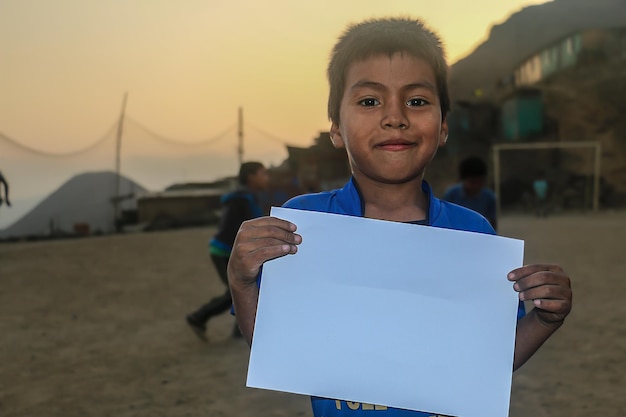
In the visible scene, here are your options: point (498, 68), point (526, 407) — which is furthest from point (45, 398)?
point (498, 68)

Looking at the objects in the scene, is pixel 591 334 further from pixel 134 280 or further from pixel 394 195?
pixel 134 280

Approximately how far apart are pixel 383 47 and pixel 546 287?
0.50m

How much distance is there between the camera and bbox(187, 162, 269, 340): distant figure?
4.12 m

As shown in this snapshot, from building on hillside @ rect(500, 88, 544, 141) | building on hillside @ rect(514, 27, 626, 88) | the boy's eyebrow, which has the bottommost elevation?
the boy's eyebrow

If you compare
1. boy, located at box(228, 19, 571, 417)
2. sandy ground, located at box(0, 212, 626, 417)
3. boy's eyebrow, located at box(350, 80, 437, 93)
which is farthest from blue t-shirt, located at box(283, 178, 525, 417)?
sandy ground, located at box(0, 212, 626, 417)

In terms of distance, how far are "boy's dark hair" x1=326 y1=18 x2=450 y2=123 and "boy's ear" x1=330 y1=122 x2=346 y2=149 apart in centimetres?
1

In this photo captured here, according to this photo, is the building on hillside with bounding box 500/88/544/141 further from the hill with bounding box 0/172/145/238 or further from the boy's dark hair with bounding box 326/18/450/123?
the boy's dark hair with bounding box 326/18/450/123

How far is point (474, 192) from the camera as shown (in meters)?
4.01

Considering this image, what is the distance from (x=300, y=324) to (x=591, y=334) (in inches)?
144

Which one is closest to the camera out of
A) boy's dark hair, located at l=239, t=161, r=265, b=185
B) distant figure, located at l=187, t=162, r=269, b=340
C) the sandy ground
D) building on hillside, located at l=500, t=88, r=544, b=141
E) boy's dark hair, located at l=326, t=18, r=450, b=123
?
boy's dark hair, located at l=326, t=18, r=450, b=123

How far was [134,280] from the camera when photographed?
7.31 m

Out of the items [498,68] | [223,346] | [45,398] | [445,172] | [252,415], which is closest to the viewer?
[252,415]

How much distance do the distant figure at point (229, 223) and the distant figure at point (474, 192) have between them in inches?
53.5

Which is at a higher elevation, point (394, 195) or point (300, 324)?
point (394, 195)
